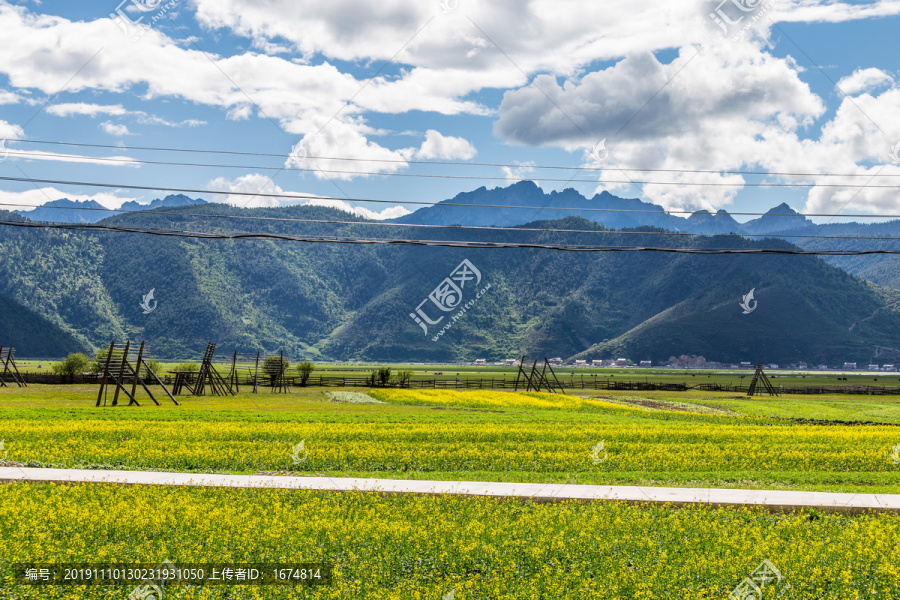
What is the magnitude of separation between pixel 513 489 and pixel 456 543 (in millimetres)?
4827

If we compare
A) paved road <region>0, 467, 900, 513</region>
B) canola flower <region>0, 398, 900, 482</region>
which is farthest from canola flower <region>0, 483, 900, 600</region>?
canola flower <region>0, 398, 900, 482</region>

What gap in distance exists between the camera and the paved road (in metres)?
15.0

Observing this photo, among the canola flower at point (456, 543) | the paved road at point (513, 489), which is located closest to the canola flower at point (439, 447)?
the paved road at point (513, 489)

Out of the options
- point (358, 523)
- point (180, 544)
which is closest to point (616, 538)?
point (358, 523)

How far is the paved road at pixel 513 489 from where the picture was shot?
14969 millimetres

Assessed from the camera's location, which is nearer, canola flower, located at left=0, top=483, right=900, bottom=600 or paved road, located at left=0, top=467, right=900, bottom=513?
canola flower, located at left=0, top=483, right=900, bottom=600

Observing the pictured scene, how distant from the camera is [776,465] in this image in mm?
21812

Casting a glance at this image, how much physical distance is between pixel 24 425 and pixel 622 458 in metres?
25.2

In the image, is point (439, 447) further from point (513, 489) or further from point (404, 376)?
point (404, 376)

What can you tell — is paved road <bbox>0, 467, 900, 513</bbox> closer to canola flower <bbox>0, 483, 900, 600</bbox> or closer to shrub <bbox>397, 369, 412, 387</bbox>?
canola flower <bbox>0, 483, 900, 600</bbox>

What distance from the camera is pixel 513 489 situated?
51.9ft

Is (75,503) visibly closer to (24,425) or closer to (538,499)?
(538,499)

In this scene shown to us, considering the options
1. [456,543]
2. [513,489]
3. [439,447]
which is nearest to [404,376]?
[439,447]

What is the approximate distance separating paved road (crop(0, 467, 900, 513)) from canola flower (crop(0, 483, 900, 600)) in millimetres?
556
